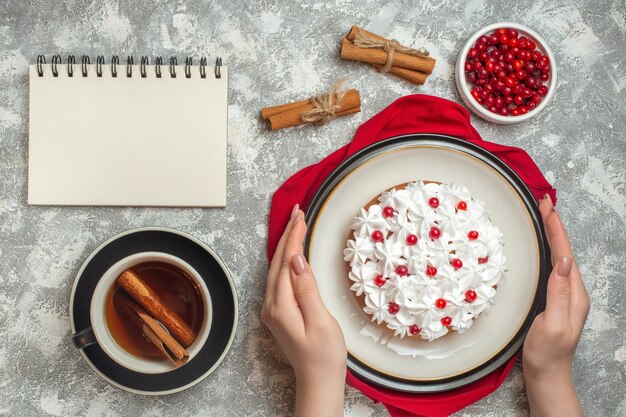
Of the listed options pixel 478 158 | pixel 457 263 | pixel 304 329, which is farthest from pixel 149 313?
pixel 478 158

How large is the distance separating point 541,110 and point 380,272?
392 millimetres

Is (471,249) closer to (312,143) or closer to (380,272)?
(380,272)

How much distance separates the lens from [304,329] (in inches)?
34.6

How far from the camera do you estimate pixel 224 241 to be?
1.01 meters

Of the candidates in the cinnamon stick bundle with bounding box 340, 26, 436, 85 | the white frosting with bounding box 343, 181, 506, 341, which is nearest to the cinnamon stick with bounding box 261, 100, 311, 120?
the cinnamon stick bundle with bounding box 340, 26, 436, 85

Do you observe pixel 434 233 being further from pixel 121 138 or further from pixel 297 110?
pixel 121 138

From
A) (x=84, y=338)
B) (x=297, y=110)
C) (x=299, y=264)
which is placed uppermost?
(x=297, y=110)

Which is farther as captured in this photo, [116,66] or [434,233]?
[116,66]

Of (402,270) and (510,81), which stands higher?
(510,81)

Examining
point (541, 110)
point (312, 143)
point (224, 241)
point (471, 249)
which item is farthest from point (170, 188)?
point (541, 110)

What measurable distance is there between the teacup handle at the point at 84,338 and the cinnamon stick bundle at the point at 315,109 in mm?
409

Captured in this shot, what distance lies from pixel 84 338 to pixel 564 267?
0.70 m

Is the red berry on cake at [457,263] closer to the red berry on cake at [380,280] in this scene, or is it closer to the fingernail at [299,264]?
the red berry on cake at [380,280]

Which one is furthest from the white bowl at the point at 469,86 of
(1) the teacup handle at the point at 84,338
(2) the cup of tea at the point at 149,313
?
(1) the teacup handle at the point at 84,338
